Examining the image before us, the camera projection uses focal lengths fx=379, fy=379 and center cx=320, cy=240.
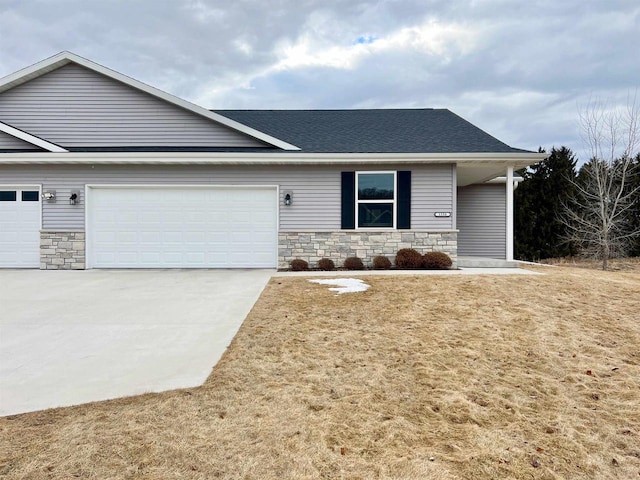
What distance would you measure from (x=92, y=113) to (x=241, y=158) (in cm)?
491

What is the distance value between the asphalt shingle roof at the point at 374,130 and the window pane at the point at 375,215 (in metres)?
1.48

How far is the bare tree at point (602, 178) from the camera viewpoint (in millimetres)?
14312

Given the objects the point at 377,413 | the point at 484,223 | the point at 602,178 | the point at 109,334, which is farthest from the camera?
the point at 602,178

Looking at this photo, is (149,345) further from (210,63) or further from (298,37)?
(210,63)

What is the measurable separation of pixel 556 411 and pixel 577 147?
53.1ft

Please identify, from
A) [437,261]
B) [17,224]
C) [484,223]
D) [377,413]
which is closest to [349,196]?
[437,261]

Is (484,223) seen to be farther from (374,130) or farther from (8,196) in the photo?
(8,196)

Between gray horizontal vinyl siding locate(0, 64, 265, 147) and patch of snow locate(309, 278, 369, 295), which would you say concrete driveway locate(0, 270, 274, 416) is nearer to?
patch of snow locate(309, 278, 369, 295)

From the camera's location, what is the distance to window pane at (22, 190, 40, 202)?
1045 centimetres

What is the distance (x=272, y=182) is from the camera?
1052cm

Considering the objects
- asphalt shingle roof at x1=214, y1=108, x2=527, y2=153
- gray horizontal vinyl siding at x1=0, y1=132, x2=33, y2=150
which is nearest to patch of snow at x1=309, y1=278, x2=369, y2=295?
asphalt shingle roof at x1=214, y1=108, x2=527, y2=153

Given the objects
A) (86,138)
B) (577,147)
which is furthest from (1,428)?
(577,147)

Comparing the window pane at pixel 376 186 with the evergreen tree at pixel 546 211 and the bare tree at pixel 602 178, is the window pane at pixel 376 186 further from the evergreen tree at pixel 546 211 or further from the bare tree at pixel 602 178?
the bare tree at pixel 602 178

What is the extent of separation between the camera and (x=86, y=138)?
36.1ft
